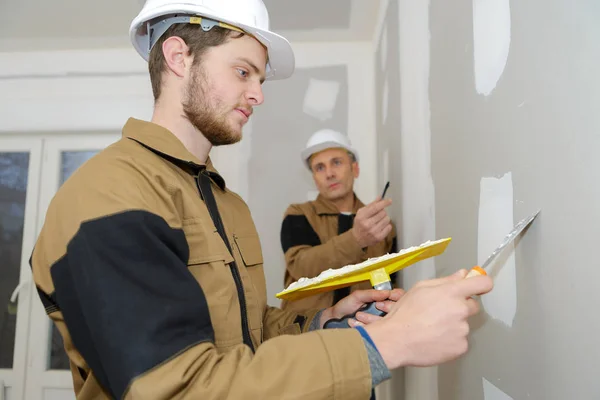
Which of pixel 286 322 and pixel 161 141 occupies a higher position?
pixel 161 141

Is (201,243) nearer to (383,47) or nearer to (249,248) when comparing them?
(249,248)

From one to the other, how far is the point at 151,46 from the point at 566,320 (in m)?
1.03

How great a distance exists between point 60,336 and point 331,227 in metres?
1.98

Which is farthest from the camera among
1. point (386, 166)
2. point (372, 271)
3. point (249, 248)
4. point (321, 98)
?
point (321, 98)

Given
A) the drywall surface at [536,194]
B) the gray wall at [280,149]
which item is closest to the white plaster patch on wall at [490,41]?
the drywall surface at [536,194]

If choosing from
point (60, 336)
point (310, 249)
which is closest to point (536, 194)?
point (310, 249)

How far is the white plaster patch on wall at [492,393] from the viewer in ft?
2.60

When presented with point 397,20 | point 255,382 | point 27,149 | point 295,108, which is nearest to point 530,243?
point 255,382

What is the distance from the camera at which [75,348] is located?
73 cm

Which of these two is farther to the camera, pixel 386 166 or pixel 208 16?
pixel 386 166

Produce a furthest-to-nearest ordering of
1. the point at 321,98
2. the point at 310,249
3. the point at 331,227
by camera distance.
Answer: the point at 321,98
the point at 331,227
the point at 310,249

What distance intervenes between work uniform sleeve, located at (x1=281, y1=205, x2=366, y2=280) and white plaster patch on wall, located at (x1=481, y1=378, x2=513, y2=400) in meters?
0.81

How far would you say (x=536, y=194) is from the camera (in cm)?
66

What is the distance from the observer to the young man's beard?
3.06 feet
